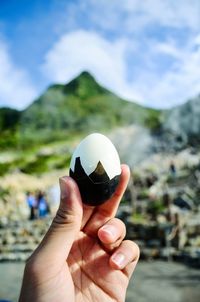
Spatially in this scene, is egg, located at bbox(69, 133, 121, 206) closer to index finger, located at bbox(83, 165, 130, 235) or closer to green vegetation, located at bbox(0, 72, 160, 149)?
index finger, located at bbox(83, 165, 130, 235)

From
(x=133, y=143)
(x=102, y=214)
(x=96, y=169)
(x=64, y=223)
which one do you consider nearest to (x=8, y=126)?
(x=133, y=143)

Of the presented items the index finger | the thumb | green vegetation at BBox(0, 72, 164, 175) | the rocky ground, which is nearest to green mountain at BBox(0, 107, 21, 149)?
green vegetation at BBox(0, 72, 164, 175)

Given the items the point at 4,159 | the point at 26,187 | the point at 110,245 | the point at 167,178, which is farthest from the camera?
the point at 4,159

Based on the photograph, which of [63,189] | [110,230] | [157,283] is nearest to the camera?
[63,189]

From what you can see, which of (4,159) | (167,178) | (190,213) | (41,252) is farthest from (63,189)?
(4,159)

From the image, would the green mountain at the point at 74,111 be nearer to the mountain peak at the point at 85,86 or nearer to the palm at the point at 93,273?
the mountain peak at the point at 85,86

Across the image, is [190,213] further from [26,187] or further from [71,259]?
[26,187]

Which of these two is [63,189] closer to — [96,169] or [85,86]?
[96,169]
